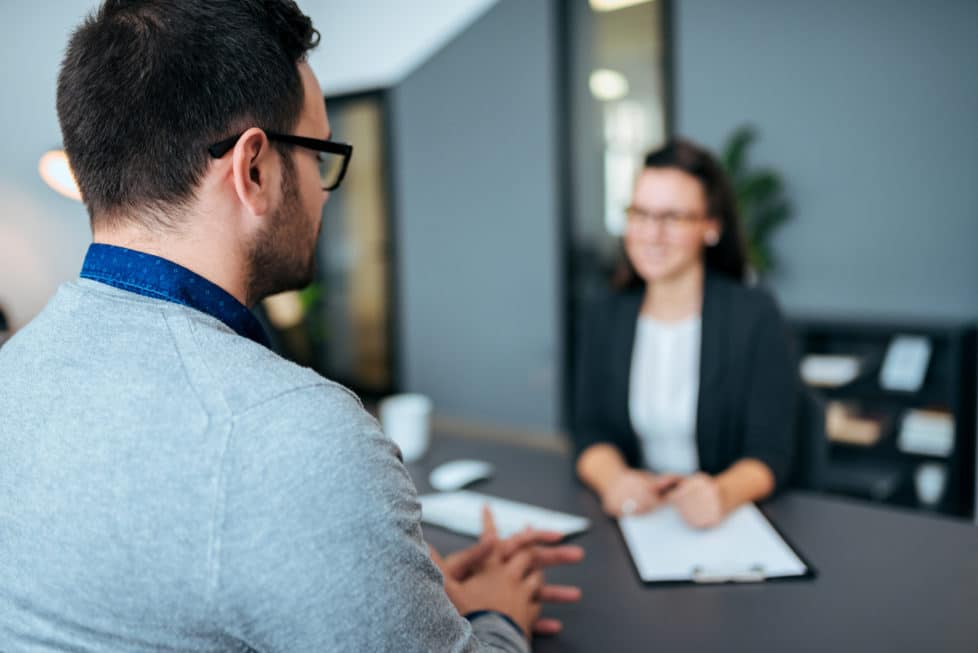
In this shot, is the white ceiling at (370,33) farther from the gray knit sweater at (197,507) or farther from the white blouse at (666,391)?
the white blouse at (666,391)

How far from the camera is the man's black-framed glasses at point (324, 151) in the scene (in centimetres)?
71

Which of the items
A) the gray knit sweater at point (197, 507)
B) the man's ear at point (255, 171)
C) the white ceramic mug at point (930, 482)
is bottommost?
the white ceramic mug at point (930, 482)

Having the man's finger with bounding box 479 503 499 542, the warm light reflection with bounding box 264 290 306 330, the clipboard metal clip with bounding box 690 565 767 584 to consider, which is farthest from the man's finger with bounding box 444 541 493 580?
the warm light reflection with bounding box 264 290 306 330

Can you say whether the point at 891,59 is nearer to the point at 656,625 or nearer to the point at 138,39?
the point at 656,625

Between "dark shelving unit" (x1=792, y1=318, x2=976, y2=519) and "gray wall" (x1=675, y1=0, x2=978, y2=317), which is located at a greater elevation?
"gray wall" (x1=675, y1=0, x2=978, y2=317)

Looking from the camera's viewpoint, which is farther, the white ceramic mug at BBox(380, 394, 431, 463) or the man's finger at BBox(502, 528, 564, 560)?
the white ceramic mug at BBox(380, 394, 431, 463)

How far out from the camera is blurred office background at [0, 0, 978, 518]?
3113 mm

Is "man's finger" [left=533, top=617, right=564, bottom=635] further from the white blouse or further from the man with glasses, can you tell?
the white blouse

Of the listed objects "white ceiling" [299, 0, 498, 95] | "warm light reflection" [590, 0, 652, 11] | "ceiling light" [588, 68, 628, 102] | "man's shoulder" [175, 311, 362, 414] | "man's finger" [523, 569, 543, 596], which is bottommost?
"man's finger" [523, 569, 543, 596]

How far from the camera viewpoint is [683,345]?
1908 millimetres

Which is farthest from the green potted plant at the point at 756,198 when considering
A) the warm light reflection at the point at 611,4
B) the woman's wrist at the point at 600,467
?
the woman's wrist at the point at 600,467

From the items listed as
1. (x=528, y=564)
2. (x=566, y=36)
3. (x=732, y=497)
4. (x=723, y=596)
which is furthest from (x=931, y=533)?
(x=566, y=36)

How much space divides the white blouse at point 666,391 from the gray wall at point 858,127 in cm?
189

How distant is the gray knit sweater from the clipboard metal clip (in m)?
0.53
